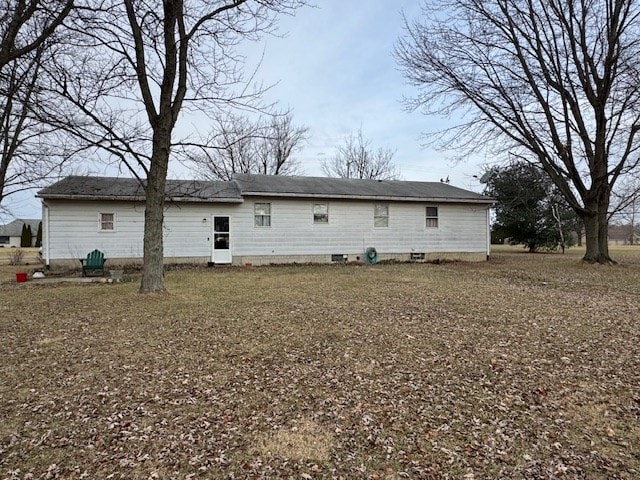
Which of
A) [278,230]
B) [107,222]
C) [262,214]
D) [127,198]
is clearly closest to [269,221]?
[262,214]

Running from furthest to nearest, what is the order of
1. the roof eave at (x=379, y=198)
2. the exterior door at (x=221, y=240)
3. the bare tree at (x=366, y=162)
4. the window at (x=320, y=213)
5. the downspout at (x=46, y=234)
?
the bare tree at (x=366, y=162) < the window at (x=320, y=213) < the roof eave at (x=379, y=198) < the exterior door at (x=221, y=240) < the downspout at (x=46, y=234)

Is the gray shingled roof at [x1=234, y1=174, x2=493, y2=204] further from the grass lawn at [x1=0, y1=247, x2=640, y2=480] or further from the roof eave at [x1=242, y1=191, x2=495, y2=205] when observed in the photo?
the grass lawn at [x1=0, y1=247, x2=640, y2=480]

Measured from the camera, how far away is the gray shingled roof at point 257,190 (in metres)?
14.4

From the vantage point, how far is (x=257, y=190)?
15812 mm

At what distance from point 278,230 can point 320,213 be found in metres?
1.98

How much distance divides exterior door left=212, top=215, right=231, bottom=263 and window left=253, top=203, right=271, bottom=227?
45.7 inches

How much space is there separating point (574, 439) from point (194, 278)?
10.5 metres

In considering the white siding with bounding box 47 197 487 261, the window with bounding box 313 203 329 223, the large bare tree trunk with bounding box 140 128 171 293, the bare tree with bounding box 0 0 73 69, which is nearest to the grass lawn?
the large bare tree trunk with bounding box 140 128 171 293

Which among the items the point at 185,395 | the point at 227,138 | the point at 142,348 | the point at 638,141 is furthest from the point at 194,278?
the point at 638,141

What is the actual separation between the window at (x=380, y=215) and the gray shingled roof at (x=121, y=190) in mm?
5995

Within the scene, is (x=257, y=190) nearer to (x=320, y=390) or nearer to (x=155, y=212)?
(x=155, y=212)

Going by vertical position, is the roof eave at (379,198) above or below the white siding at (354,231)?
above

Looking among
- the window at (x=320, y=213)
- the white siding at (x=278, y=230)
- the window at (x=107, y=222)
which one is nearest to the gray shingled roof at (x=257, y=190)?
the white siding at (x=278, y=230)

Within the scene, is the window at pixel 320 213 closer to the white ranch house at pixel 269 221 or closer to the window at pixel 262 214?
the white ranch house at pixel 269 221
